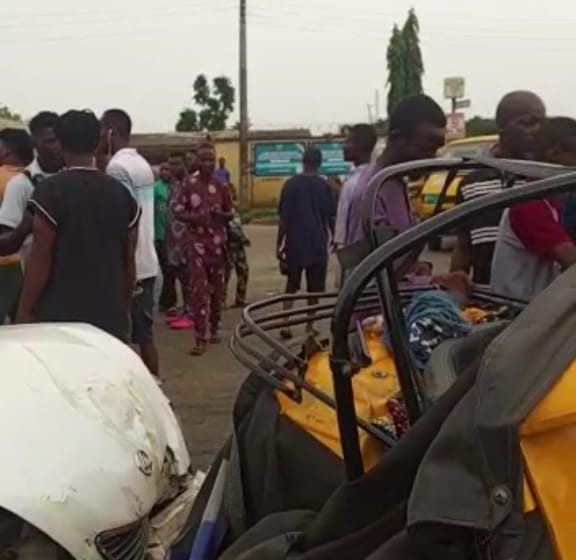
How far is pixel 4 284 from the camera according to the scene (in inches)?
260

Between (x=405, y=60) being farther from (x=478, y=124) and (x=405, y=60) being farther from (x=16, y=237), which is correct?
(x=16, y=237)

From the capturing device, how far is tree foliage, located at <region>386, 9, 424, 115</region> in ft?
174

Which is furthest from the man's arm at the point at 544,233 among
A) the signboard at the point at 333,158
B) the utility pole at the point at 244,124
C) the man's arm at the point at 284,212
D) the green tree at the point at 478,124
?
the green tree at the point at 478,124

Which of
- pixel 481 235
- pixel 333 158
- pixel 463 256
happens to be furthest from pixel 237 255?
pixel 333 158

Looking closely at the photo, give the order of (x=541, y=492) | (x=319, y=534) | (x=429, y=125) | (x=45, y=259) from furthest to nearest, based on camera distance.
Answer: (x=45, y=259) → (x=429, y=125) → (x=319, y=534) → (x=541, y=492)

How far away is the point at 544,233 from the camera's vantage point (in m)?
4.30

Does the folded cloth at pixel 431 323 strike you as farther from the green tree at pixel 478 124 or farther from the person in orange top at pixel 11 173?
the green tree at pixel 478 124

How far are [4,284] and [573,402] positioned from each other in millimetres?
5231

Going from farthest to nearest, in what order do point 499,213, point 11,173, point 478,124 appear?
point 478,124 < point 11,173 < point 499,213

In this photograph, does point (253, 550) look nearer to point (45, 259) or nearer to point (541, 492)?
point (541, 492)

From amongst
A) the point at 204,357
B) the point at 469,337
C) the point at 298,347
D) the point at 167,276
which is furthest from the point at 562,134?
the point at 167,276

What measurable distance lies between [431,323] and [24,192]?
11.4 ft

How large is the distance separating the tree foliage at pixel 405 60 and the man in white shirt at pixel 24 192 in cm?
4638

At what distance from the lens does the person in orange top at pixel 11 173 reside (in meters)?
6.59
